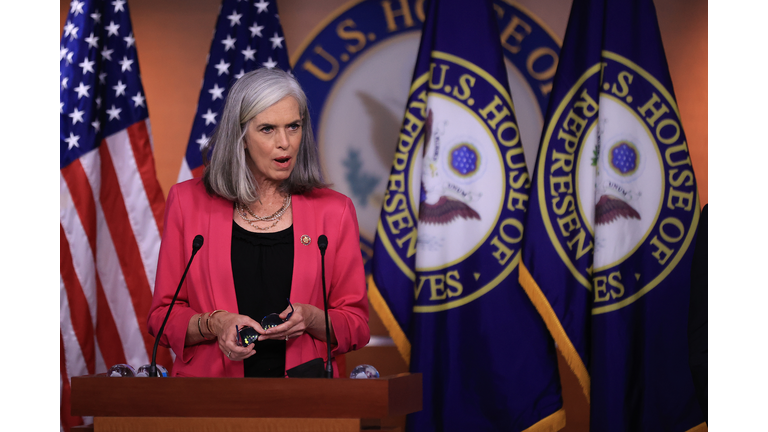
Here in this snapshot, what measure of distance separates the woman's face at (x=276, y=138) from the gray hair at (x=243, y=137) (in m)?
0.02

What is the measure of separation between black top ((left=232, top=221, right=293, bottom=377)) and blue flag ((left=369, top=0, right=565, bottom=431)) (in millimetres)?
1389

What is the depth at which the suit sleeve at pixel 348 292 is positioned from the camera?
1731 millimetres

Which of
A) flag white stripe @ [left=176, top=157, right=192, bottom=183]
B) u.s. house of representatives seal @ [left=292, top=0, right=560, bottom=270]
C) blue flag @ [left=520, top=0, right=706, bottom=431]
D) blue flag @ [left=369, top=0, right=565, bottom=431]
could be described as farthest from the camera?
u.s. house of representatives seal @ [left=292, top=0, right=560, bottom=270]

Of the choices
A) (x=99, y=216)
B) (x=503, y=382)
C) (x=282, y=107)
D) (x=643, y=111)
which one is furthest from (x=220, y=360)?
(x=643, y=111)

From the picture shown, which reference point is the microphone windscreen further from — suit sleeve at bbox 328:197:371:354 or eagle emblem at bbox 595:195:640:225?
eagle emblem at bbox 595:195:640:225

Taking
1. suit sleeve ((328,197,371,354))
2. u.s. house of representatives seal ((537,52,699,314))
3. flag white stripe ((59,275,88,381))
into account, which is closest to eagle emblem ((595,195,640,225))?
u.s. house of representatives seal ((537,52,699,314))

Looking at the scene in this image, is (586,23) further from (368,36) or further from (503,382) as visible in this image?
(503,382)

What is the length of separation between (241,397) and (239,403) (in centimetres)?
1

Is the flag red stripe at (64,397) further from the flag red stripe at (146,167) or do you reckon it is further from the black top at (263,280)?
the black top at (263,280)

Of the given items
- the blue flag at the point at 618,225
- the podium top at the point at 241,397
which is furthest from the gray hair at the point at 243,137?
the blue flag at the point at 618,225

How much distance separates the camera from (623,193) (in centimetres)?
304

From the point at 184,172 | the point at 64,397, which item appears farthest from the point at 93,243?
the point at 64,397

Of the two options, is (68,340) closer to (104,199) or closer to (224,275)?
(104,199)

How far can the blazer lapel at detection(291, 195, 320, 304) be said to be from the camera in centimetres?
176
